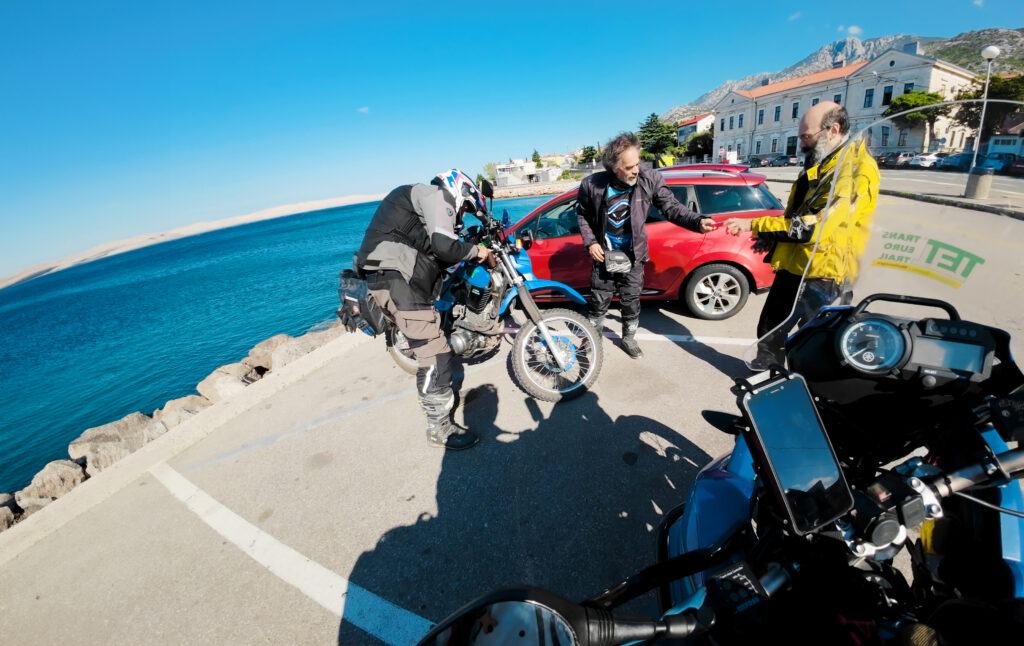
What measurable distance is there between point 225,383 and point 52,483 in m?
2.04

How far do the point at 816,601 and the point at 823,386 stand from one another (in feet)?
2.45

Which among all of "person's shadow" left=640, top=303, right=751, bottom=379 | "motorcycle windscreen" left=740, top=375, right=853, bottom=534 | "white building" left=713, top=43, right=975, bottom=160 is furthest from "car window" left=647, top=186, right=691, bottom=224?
"motorcycle windscreen" left=740, top=375, right=853, bottom=534

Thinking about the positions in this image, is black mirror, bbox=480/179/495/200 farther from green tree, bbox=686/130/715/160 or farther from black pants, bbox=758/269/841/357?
green tree, bbox=686/130/715/160

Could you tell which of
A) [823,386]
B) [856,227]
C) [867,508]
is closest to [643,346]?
[856,227]

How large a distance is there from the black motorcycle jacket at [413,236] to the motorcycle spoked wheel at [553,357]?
0.99 m

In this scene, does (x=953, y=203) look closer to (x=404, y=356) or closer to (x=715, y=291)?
(x=715, y=291)

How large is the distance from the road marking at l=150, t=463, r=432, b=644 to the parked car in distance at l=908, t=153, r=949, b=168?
9.05ft

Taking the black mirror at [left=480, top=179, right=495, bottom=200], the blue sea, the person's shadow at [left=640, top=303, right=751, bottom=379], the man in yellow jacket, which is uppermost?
the black mirror at [left=480, top=179, right=495, bottom=200]

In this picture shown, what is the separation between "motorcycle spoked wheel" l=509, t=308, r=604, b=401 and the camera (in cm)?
Answer: 359

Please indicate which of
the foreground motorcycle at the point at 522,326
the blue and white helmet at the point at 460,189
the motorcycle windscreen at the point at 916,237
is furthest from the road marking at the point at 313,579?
the blue and white helmet at the point at 460,189

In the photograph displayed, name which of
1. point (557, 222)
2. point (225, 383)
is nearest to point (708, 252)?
point (557, 222)

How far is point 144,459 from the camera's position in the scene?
11.9 ft

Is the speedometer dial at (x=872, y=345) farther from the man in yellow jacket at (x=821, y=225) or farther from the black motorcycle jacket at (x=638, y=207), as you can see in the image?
the black motorcycle jacket at (x=638, y=207)

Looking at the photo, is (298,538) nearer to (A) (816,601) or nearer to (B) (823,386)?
(A) (816,601)
